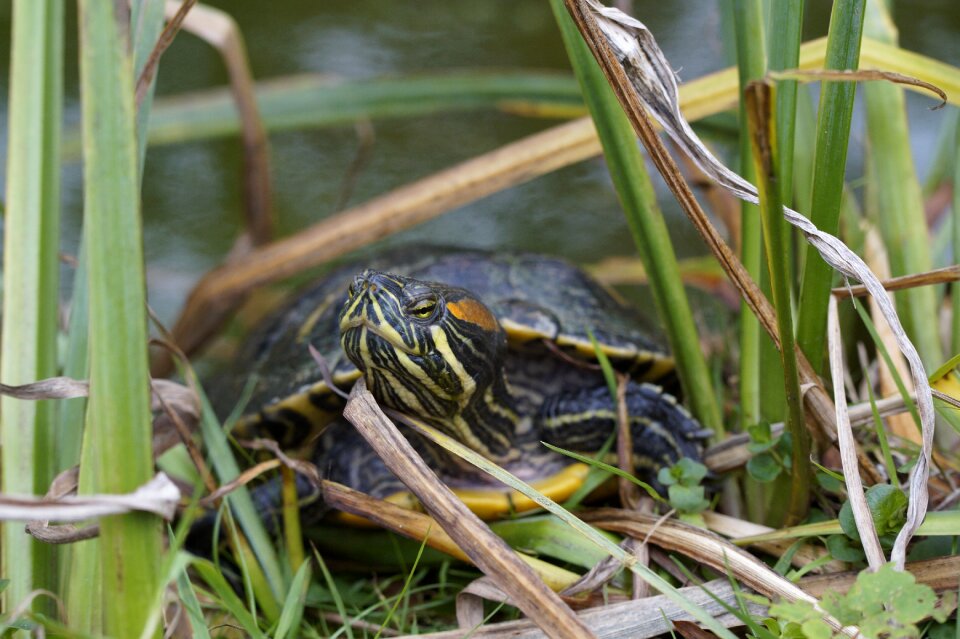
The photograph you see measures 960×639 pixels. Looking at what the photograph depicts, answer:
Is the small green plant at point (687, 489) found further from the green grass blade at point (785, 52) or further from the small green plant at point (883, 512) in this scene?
the green grass blade at point (785, 52)

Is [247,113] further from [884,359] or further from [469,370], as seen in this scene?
[884,359]

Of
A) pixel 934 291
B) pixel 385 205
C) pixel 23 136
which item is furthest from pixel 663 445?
pixel 23 136

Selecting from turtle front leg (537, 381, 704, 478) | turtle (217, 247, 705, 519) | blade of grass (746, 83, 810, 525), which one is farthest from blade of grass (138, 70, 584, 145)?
blade of grass (746, 83, 810, 525)

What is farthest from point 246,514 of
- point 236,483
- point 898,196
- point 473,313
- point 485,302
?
point 898,196

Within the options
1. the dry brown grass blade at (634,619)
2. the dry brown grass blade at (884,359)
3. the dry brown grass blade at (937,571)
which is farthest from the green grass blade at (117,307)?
the dry brown grass blade at (884,359)

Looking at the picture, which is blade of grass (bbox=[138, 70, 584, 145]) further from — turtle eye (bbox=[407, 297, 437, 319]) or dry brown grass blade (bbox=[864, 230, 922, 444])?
turtle eye (bbox=[407, 297, 437, 319])

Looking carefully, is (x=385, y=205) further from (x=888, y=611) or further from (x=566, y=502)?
(x=888, y=611)

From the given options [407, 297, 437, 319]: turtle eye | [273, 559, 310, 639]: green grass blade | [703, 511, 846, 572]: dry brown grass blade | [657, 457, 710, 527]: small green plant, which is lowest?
[273, 559, 310, 639]: green grass blade
